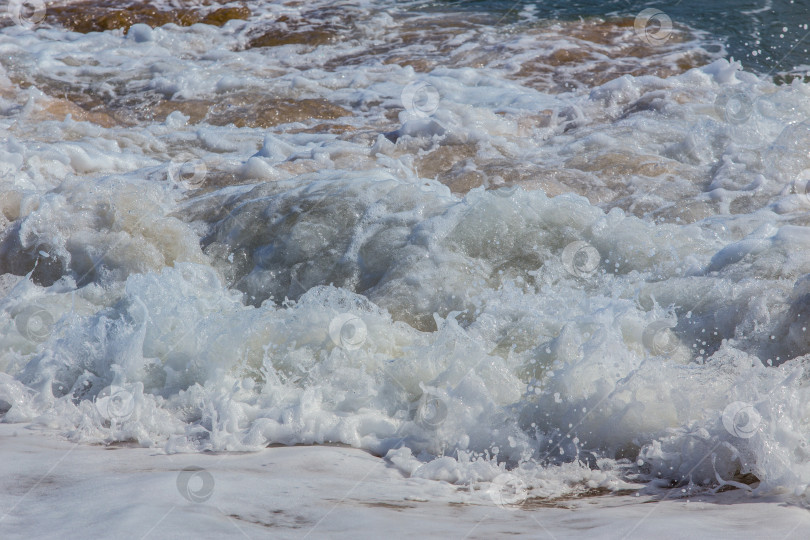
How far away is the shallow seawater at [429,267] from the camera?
9.20 ft

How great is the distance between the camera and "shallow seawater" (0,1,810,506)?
2.80 m

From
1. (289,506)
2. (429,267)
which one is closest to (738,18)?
(429,267)

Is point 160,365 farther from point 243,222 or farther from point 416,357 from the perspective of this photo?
point 243,222

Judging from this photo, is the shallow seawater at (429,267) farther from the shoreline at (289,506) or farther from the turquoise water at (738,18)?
the turquoise water at (738,18)

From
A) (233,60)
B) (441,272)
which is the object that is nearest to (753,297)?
(441,272)

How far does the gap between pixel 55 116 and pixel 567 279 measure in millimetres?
5623

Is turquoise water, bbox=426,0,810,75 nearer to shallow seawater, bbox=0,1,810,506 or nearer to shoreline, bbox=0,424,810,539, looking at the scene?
shallow seawater, bbox=0,1,810,506

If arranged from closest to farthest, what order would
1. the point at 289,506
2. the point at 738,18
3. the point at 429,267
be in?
the point at 289,506, the point at 429,267, the point at 738,18

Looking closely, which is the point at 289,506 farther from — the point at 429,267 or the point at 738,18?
the point at 738,18

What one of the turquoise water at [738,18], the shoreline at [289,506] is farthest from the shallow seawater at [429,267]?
the turquoise water at [738,18]

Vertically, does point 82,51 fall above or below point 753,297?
above

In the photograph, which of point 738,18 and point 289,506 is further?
point 738,18

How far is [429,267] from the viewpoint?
13.4ft

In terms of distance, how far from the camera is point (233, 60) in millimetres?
9195
